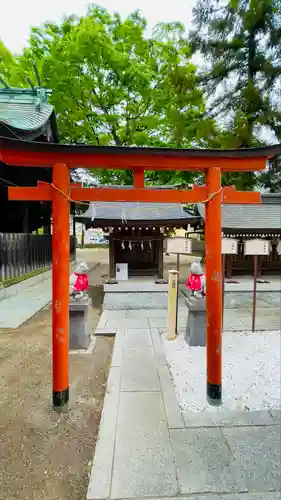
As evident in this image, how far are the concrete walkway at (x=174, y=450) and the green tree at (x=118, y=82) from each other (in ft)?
43.8

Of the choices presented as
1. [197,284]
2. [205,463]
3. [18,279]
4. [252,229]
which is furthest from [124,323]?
[252,229]

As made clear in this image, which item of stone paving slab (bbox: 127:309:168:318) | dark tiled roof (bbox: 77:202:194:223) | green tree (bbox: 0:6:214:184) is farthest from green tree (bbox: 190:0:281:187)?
stone paving slab (bbox: 127:309:168:318)

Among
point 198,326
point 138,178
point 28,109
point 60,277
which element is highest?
point 28,109

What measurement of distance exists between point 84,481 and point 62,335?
1564 mm

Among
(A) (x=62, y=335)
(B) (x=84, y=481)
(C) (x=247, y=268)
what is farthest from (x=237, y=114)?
(B) (x=84, y=481)

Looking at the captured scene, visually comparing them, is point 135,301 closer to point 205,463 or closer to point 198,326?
point 198,326

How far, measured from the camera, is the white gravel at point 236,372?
366cm

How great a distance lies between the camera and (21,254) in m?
10.3

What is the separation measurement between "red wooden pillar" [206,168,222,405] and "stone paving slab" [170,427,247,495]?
1.99 feet

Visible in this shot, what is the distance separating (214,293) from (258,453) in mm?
1816

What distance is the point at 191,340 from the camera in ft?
18.2

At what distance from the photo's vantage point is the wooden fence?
904 cm

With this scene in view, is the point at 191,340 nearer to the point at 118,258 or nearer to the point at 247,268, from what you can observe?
the point at 118,258

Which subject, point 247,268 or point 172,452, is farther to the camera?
point 247,268
